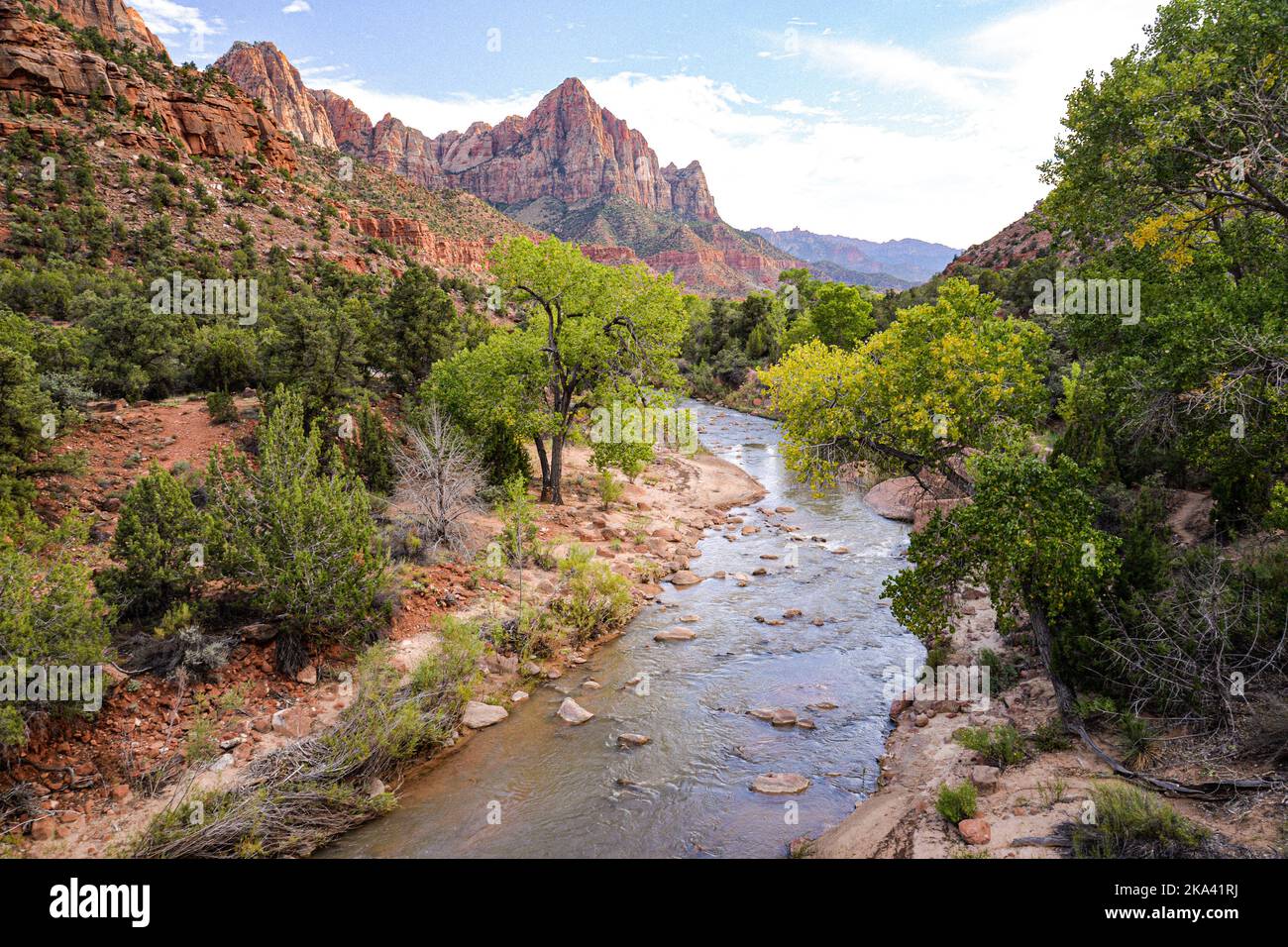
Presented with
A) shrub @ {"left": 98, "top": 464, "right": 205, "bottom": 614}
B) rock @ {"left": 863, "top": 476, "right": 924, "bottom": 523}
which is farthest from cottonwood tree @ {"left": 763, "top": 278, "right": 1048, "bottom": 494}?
rock @ {"left": 863, "top": 476, "right": 924, "bottom": 523}

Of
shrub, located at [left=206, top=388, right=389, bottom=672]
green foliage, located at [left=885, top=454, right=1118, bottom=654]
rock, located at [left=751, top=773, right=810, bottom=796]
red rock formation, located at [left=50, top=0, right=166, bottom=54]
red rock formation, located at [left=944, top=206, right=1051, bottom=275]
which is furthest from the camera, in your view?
red rock formation, located at [left=50, top=0, right=166, bottom=54]

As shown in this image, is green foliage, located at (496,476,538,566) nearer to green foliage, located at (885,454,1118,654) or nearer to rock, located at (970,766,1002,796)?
green foliage, located at (885,454,1118,654)

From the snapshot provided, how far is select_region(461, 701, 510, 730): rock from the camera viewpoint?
11156 mm

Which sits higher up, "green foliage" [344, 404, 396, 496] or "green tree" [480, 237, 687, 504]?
"green tree" [480, 237, 687, 504]

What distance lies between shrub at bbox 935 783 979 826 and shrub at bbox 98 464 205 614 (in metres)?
11.9

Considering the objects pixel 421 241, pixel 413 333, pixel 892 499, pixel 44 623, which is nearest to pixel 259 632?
pixel 44 623

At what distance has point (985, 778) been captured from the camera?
8352mm

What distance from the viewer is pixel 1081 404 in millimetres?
13219

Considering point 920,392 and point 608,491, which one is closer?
point 920,392

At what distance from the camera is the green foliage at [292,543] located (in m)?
10.6

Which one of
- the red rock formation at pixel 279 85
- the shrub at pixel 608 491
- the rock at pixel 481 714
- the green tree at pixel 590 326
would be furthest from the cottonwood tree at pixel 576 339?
the red rock formation at pixel 279 85

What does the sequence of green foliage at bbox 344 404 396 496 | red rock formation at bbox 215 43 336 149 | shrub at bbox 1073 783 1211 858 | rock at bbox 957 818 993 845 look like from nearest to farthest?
Result: shrub at bbox 1073 783 1211 858, rock at bbox 957 818 993 845, green foliage at bbox 344 404 396 496, red rock formation at bbox 215 43 336 149

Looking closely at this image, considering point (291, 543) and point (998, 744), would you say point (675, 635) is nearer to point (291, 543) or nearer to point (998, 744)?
point (998, 744)

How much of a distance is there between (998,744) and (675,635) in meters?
7.28
